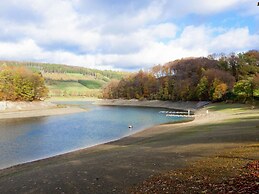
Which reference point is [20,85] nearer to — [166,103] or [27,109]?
[27,109]

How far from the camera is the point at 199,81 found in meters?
112

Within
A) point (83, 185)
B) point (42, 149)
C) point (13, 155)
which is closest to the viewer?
point (83, 185)

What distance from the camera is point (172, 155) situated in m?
17.8

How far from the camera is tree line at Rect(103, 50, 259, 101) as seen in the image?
291ft

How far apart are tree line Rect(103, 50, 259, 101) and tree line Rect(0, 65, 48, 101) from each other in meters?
54.2

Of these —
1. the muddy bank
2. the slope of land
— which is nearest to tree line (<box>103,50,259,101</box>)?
the muddy bank

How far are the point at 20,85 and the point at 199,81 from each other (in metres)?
65.5

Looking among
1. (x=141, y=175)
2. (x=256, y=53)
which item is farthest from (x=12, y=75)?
(x=141, y=175)

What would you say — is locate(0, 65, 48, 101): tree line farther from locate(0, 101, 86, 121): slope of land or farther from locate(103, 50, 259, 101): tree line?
locate(103, 50, 259, 101): tree line

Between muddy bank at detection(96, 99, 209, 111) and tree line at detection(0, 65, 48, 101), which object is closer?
tree line at detection(0, 65, 48, 101)

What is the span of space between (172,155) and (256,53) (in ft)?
350

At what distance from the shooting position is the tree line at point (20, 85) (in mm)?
95225

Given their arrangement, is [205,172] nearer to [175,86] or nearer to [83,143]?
[83,143]

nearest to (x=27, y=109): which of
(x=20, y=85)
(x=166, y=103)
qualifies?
(x=20, y=85)
